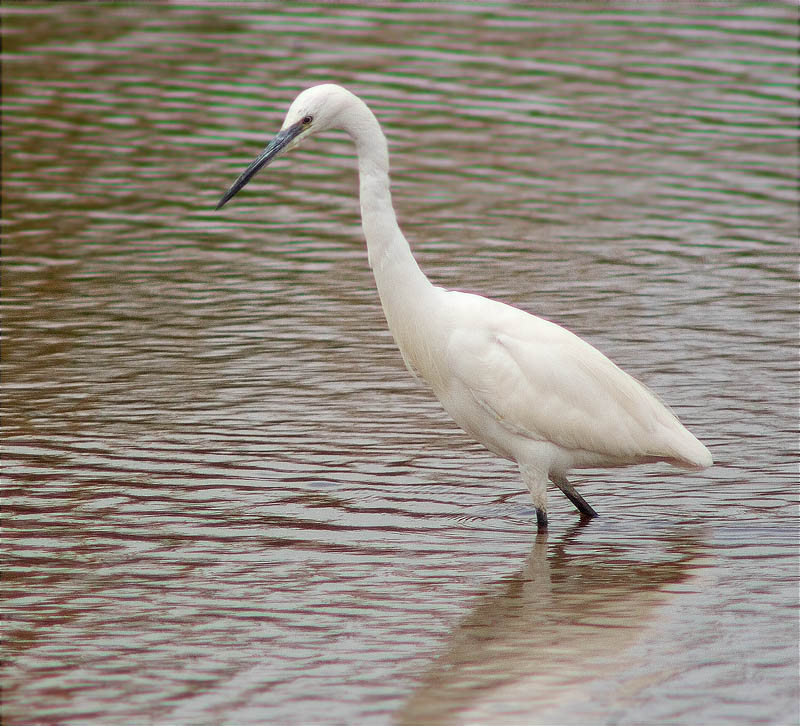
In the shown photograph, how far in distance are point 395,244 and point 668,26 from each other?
13131mm

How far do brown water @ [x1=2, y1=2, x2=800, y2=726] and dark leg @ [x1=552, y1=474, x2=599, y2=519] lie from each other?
92 millimetres

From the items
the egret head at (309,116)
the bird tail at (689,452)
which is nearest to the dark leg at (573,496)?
the bird tail at (689,452)

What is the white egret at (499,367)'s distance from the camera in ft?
21.8

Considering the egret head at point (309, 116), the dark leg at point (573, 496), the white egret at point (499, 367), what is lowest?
the dark leg at point (573, 496)

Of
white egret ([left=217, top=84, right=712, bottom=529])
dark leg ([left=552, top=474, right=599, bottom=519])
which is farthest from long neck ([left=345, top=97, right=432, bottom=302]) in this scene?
dark leg ([left=552, top=474, right=599, bottom=519])

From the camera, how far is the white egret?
664cm

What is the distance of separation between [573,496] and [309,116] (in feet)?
6.82

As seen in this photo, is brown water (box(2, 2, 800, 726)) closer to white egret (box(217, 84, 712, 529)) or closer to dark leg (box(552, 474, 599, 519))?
dark leg (box(552, 474, 599, 519))

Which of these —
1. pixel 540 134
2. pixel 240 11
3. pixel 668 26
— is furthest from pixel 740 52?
pixel 240 11

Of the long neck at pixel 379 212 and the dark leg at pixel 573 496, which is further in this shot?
the dark leg at pixel 573 496

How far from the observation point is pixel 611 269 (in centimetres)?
1123

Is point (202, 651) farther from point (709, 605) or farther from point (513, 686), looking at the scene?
point (709, 605)

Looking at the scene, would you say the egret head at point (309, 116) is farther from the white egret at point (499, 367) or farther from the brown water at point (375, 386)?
the brown water at point (375, 386)

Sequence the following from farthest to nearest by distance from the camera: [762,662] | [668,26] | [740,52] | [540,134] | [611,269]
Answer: [668,26] < [740,52] < [540,134] < [611,269] < [762,662]
